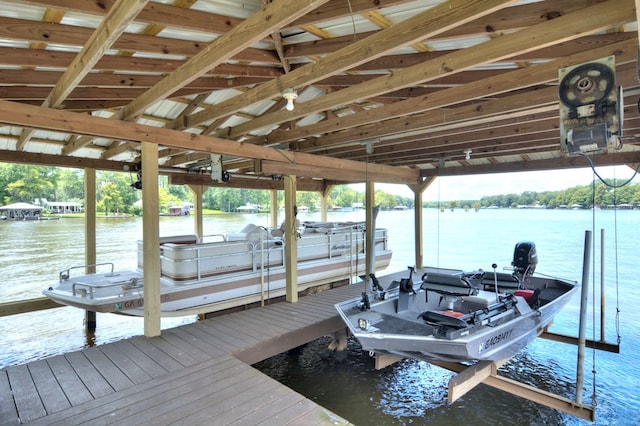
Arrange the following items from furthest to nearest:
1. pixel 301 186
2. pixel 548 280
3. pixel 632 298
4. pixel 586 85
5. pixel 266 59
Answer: pixel 301 186, pixel 632 298, pixel 548 280, pixel 266 59, pixel 586 85

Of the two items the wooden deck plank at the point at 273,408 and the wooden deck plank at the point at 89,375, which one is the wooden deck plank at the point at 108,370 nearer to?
the wooden deck plank at the point at 89,375

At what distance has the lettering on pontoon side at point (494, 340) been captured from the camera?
350 centimetres

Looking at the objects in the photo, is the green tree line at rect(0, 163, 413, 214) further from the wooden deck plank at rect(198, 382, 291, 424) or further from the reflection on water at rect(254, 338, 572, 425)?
the wooden deck plank at rect(198, 382, 291, 424)

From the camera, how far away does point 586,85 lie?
6.86 ft

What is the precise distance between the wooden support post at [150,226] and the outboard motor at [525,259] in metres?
5.88

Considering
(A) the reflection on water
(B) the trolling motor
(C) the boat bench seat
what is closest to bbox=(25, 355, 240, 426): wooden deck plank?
(A) the reflection on water

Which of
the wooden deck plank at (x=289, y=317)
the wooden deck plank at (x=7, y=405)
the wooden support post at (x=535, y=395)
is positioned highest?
the wooden deck plank at (x=7, y=405)

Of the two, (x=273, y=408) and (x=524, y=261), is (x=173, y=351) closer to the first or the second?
(x=273, y=408)

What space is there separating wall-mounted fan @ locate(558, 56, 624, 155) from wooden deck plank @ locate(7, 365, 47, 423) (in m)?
4.24

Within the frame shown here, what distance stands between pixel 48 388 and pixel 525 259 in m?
6.80

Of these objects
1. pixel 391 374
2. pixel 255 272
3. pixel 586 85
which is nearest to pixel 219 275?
pixel 255 272

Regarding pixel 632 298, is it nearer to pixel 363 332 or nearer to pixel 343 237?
pixel 343 237

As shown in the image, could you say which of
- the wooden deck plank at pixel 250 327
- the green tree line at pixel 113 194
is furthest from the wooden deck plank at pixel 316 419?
the green tree line at pixel 113 194

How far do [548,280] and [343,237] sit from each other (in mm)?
4105
